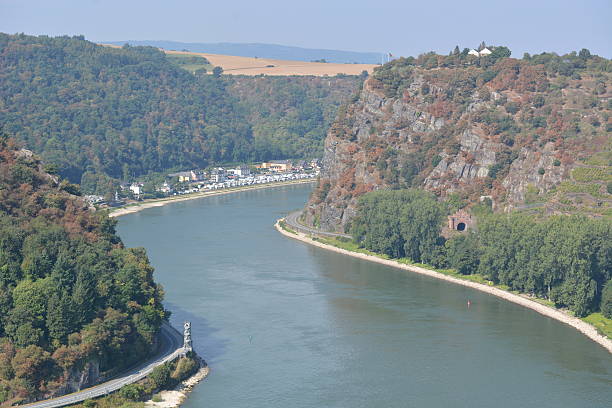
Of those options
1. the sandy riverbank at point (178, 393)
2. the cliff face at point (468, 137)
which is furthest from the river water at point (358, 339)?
the cliff face at point (468, 137)

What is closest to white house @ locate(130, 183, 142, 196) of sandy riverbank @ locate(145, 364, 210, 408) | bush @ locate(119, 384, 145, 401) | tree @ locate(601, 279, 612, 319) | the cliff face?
the cliff face


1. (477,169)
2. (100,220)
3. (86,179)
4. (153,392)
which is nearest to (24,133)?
(86,179)

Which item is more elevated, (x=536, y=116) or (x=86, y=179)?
(x=536, y=116)

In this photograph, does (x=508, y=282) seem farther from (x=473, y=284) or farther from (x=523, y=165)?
(x=523, y=165)

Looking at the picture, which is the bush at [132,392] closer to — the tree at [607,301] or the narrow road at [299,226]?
the tree at [607,301]

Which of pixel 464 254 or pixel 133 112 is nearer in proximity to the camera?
pixel 464 254

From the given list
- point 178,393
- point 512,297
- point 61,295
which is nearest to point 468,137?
point 512,297

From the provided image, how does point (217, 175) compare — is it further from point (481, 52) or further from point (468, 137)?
point (468, 137)

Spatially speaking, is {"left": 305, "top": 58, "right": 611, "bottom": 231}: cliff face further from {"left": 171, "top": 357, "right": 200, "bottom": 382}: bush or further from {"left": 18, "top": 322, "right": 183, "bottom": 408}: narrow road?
{"left": 171, "top": 357, "right": 200, "bottom": 382}: bush
